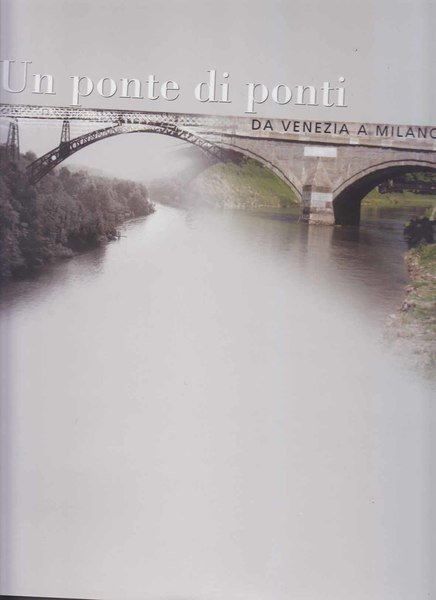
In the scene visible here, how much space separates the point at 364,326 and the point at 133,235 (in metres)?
1.03

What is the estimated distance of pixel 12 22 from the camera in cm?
289

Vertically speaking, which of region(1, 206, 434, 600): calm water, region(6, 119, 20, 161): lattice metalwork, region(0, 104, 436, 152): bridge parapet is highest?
region(0, 104, 436, 152): bridge parapet

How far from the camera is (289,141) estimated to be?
296cm

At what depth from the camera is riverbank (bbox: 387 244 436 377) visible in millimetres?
2898

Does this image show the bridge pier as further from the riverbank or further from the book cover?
the riverbank

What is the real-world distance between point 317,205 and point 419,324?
2.16 ft

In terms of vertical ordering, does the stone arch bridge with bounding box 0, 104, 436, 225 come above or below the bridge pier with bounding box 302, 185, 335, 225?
above

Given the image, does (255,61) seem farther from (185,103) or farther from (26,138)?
(26,138)

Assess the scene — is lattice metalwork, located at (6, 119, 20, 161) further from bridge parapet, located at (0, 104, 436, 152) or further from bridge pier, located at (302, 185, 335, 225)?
bridge pier, located at (302, 185, 335, 225)

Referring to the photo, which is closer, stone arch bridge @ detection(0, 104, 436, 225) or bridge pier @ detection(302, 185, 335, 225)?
stone arch bridge @ detection(0, 104, 436, 225)

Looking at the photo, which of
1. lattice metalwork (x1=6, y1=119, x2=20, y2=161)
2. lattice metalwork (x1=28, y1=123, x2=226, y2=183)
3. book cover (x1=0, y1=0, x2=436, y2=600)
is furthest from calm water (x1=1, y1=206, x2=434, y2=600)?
lattice metalwork (x1=6, y1=119, x2=20, y2=161)

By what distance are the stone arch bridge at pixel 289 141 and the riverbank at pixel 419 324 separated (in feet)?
1.37

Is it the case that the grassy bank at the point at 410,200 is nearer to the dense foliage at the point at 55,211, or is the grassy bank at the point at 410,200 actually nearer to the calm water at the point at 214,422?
the calm water at the point at 214,422

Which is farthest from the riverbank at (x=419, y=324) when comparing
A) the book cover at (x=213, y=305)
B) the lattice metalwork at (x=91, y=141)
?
the lattice metalwork at (x=91, y=141)
